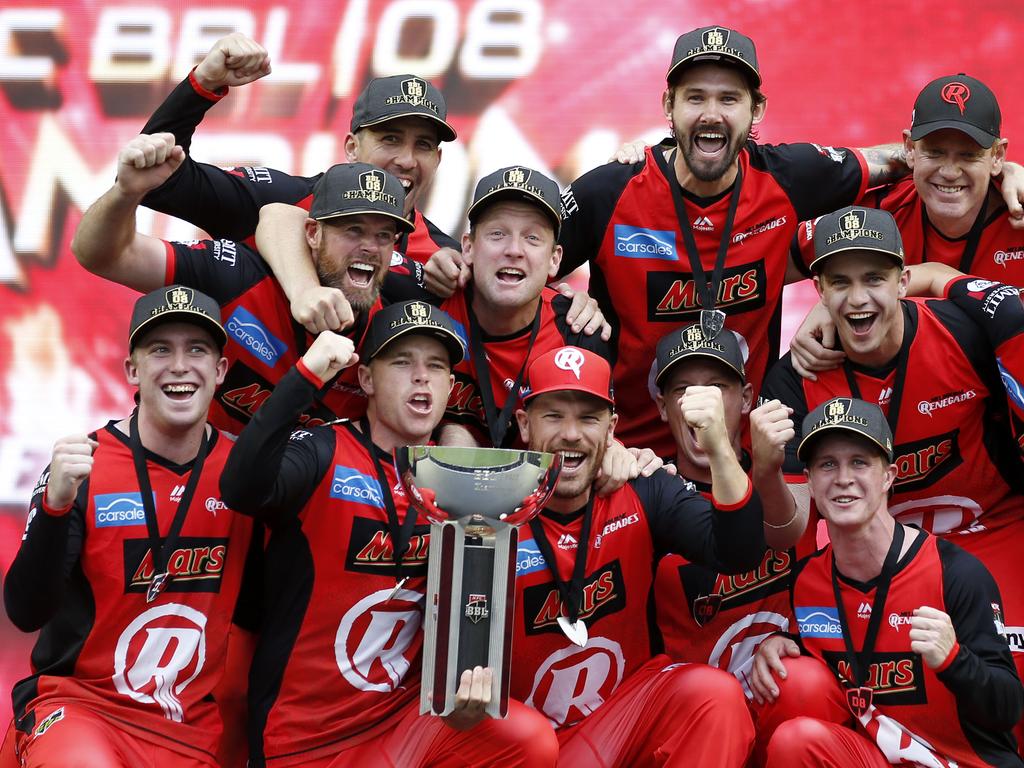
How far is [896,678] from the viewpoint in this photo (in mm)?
4430

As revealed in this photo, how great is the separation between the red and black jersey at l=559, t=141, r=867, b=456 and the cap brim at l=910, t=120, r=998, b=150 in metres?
0.32

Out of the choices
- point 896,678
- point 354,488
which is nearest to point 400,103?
point 354,488

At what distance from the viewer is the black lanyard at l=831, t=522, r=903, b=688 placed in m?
4.44

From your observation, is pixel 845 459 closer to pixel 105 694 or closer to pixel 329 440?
pixel 329 440

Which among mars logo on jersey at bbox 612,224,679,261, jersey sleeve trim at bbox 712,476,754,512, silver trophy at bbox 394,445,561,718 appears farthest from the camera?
mars logo on jersey at bbox 612,224,679,261

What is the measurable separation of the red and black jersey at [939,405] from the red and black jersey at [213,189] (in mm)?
1530

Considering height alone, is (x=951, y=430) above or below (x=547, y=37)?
below

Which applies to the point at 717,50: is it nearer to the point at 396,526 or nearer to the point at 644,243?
the point at 644,243

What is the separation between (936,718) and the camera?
4379mm

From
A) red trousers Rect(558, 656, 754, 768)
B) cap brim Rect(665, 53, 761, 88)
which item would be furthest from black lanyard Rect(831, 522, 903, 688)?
cap brim Rect(665, 53, 761, 88)

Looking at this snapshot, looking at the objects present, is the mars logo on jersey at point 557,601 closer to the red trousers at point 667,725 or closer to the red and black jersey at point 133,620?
the red trousers at point 667,725

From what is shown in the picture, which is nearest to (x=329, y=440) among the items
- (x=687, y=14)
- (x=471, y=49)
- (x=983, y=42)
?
(x=471, y=49)

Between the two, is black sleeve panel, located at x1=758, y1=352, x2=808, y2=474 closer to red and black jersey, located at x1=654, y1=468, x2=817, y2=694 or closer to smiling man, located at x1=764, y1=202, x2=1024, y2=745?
smiling man, located at x1=764, y1=202, x2=1024, y2=745

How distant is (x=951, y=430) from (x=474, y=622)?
2071 mm
